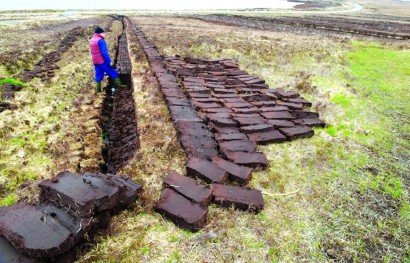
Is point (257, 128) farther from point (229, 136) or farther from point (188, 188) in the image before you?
point (188, 188)

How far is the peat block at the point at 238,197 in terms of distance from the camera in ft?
10.2

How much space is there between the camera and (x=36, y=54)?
36.2 ft

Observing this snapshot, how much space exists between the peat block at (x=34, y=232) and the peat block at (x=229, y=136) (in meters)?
2.46

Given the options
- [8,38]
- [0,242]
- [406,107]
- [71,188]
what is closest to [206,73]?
[406,107]

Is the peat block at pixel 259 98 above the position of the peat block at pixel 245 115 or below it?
above

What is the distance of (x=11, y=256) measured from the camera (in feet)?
7.27

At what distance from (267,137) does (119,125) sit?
2732 millimetres

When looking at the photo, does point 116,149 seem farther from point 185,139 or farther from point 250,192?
point 250,192

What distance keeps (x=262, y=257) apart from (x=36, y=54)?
36.2 feet

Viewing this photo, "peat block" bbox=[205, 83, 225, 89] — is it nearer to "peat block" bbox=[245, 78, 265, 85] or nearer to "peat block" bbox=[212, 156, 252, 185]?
"peat block" bbox=[245, 78, 265, 85]

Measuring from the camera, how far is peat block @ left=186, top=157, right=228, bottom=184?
11.4 feet

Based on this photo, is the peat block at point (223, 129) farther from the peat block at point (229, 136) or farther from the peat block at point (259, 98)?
the peat block at point (259, 98)

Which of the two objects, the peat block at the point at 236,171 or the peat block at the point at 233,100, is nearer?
the peat block at the point at 236,171

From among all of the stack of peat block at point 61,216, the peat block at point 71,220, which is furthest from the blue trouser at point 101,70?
the peat block at point 71,220
